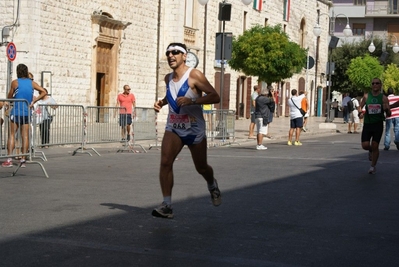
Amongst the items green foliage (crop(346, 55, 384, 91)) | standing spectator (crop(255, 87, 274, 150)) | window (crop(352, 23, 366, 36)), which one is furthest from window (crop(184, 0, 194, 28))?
window (crop(352, 23, 366, 36))

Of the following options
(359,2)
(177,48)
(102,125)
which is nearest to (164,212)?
(177,48)

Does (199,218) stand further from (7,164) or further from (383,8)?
(383,8)

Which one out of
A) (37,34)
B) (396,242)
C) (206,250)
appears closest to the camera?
(206,250)

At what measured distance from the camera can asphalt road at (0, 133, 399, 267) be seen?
7.11 m

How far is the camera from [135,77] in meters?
37.1

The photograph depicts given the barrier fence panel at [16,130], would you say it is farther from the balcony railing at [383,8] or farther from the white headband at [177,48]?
the balcony railing at [383,8]

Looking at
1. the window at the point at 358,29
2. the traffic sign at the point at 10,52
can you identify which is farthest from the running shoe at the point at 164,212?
the window at the point at 358,29

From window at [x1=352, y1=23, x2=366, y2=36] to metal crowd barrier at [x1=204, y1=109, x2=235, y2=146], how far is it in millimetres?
62221

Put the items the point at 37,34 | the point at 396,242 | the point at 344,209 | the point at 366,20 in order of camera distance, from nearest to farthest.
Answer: the point at 396,242, the point at 344,209, the point at 37,34, the point at 366,20

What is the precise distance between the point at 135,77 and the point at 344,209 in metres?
27.2

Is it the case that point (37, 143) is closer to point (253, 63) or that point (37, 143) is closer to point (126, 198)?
point (126, 198)

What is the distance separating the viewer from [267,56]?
115ft

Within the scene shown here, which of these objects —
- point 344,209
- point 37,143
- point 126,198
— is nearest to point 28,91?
point 37,143

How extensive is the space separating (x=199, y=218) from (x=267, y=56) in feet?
86.0
